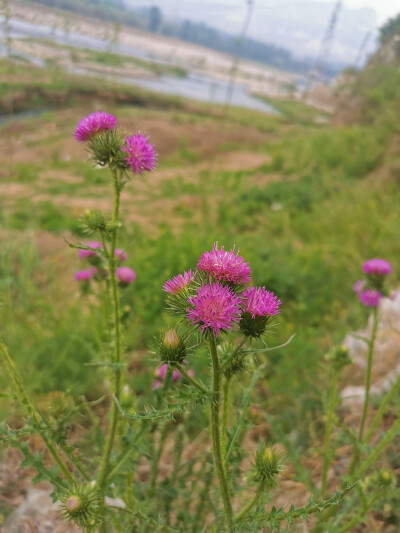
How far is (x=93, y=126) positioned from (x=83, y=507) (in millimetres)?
1030

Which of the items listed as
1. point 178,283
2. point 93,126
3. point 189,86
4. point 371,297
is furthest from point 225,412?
point 189,86

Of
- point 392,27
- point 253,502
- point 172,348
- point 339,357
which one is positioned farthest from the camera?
point 392,27

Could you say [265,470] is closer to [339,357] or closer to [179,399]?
[179,399]

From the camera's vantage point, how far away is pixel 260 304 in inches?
36.4

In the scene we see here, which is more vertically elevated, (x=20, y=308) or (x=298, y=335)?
(x=298, y=335)

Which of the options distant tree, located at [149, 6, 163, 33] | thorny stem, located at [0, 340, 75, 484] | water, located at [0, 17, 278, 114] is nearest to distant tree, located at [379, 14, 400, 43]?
thorny stem, located at [0, 340, 75, 484]

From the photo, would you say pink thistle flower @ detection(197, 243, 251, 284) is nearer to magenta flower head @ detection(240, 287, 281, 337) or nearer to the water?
magenta flower head @ detection(240, 287, 281, 337)

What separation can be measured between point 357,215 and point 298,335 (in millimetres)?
2953

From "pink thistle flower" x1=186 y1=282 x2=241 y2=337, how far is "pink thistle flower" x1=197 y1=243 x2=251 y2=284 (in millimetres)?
49

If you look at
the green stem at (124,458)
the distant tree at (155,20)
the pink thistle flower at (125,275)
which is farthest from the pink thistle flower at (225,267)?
the distant tree at (155,20)

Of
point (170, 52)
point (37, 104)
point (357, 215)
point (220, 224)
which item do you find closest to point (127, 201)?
point (220, 224)

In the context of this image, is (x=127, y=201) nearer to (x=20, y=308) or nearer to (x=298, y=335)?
(x=20, y=308)

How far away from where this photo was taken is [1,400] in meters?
2.15

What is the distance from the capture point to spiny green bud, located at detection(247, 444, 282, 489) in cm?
106
